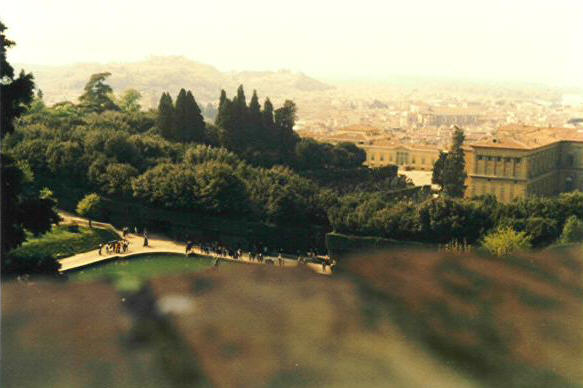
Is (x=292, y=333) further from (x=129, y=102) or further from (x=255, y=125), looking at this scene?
(x=129, y=102)

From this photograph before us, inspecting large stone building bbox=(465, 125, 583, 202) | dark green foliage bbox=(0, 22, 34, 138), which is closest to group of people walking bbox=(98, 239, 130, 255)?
dark green foliage bbox=(0, 22, 34, 138)

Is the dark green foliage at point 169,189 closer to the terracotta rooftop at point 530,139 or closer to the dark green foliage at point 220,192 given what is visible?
the dark green foliage at point 220,192

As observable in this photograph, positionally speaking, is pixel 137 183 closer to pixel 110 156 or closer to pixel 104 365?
pixel 110 156

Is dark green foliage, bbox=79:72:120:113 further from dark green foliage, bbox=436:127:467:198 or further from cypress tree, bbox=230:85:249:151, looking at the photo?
dark green foliage, bbox=436:127:467:198

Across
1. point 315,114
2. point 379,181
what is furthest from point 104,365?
point 315,114

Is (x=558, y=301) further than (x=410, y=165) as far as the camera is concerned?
No
